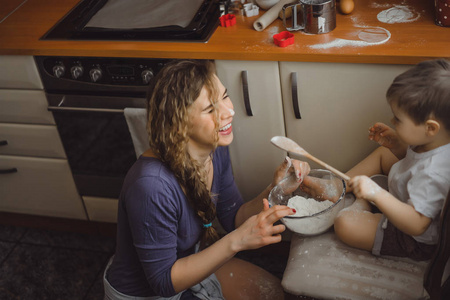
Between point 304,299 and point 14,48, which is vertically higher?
point 14,48

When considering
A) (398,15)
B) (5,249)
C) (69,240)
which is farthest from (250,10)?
(5,249)

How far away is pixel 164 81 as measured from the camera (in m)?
1.42

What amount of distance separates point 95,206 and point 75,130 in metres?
0.40

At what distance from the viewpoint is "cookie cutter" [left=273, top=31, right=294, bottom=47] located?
1.79 meters

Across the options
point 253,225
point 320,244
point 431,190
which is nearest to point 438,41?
point 431,190

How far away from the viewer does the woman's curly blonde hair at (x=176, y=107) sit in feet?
4.59

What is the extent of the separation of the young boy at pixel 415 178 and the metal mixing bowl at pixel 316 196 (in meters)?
0.06

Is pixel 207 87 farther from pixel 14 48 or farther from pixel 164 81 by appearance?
pixel 14 48

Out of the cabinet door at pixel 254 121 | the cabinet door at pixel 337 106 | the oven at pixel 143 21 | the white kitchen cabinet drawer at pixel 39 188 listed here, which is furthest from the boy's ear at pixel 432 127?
the white kitchen cabinet drawer at pixel 39 188

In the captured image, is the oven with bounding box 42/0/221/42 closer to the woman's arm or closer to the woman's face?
the woman's face

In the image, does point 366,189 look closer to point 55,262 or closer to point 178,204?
point 178,204

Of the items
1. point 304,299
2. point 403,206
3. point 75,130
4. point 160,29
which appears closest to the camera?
point 403,206

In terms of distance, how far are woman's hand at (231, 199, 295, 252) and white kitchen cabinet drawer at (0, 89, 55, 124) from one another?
1.14 metres

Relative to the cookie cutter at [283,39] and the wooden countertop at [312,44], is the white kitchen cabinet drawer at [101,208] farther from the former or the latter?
the cookie cutter at [283,39]
